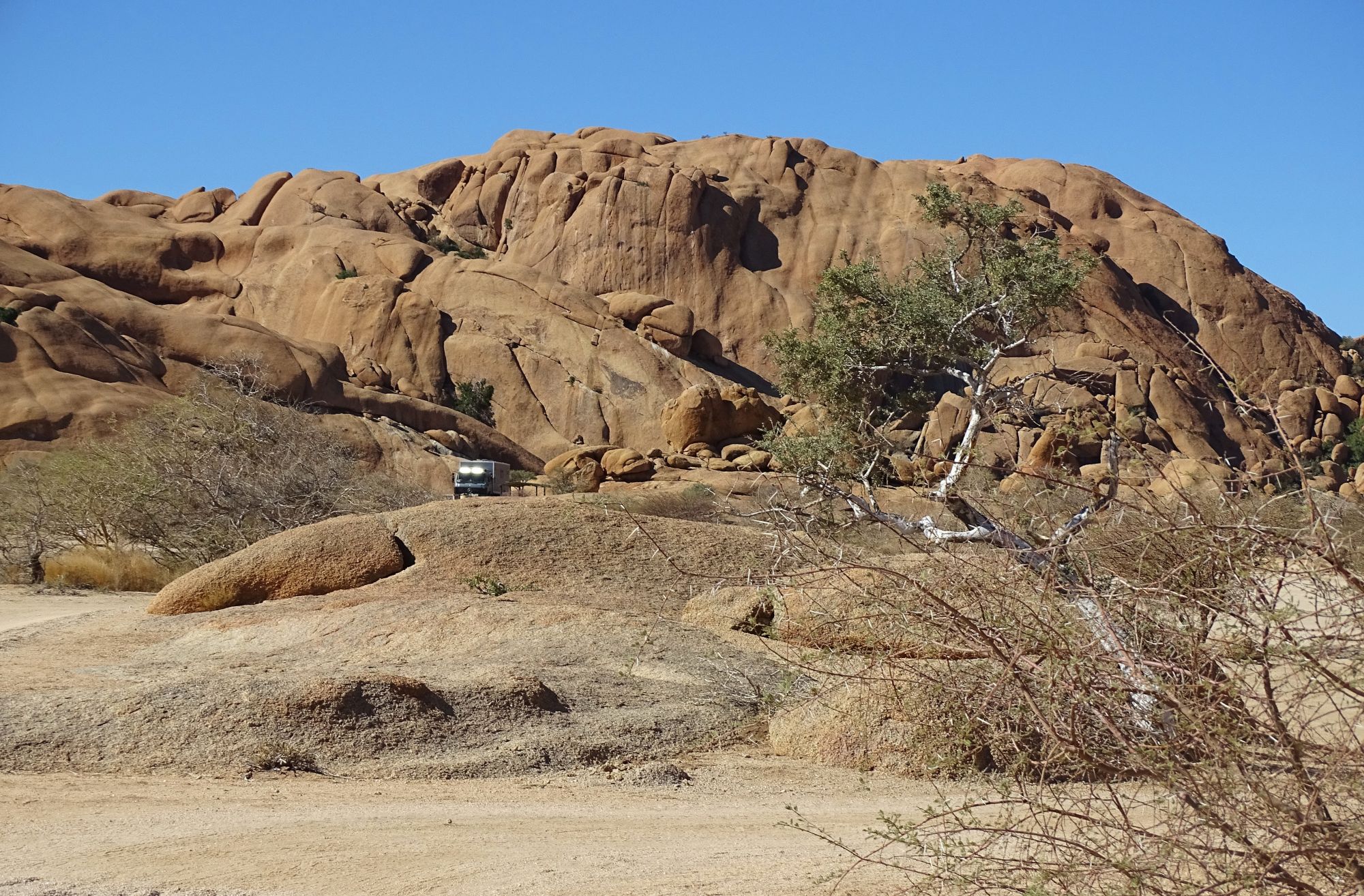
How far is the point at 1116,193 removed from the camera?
62625 millimetres

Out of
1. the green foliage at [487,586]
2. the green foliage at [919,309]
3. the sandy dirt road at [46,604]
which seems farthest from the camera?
the green foliage at [919,309]

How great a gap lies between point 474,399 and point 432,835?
132 feet

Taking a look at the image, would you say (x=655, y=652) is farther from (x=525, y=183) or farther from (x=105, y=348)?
(x=525, y=183)

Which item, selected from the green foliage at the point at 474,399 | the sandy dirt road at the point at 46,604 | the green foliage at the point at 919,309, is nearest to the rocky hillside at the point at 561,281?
the green foliage at the point at 474,399

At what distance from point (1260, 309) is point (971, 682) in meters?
58.4

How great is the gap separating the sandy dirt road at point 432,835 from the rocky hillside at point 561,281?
94.2 feet

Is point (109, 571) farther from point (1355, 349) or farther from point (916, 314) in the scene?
point (1355, 349)

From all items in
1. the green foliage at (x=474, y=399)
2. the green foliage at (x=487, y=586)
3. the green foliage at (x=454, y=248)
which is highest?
the green foliage at (x=454, y=248)

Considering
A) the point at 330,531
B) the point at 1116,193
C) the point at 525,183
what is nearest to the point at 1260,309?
the point at 1116,193

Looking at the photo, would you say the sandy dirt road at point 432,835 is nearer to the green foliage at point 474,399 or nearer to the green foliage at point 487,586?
the green foliage at point 487,586

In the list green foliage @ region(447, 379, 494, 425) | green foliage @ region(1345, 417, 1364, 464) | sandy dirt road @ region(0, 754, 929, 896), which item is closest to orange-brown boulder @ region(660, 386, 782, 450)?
green foliage @ region(447, 379, 494, 425)

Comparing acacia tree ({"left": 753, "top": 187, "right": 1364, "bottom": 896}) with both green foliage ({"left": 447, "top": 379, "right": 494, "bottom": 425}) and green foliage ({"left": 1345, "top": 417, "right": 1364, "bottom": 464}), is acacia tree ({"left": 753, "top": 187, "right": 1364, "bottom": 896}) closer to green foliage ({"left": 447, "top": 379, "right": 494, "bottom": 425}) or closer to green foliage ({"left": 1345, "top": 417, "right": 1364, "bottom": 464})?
green foliage ({"left": 447, "top": 379, "right": 494, "bottom": 425})

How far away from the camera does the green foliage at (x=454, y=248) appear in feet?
178

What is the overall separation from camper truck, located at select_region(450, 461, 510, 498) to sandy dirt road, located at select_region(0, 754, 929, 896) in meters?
23.3
